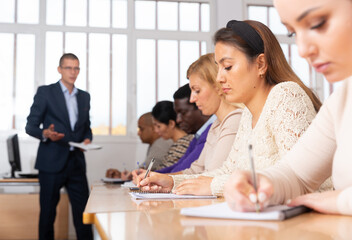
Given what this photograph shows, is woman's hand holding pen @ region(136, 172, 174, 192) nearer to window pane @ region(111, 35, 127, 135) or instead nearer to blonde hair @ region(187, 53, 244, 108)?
blonde hair @ region(187, 53, 244, 108)

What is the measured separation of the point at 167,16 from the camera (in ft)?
18.2

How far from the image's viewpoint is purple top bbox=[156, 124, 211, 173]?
2.55 metres

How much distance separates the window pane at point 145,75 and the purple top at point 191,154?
2.46 meters

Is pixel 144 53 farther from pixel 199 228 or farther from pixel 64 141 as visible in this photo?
pixel 199 228

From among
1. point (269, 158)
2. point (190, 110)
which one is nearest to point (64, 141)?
point (190, 110)

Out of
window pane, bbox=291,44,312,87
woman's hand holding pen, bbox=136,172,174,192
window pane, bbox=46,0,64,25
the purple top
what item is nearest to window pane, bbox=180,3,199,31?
window pane, bbox=291,44,312,87

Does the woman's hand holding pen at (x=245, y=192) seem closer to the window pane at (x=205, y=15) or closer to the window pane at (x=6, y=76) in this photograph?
the window pane at (x=6, y=76)

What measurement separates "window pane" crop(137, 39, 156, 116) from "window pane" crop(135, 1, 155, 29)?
21cm

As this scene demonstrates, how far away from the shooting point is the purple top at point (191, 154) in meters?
2.55

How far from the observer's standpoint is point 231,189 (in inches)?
33.2

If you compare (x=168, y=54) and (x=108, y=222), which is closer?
(x=108, y=222)

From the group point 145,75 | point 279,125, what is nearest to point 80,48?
point 145,75

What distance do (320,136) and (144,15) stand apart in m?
4.76

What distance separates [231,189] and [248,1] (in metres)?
5.21
